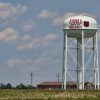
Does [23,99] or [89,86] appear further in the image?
[89,86]

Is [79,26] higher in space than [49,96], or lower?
higher

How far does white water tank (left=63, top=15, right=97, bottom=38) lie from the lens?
372ft

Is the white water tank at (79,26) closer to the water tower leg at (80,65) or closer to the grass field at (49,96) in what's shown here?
the water tower leg at (80,65)

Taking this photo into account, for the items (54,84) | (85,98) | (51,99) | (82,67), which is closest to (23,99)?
(51,99)

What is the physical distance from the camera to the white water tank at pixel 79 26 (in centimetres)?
11325

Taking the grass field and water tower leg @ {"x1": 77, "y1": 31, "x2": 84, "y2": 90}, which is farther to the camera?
water tower leg @ {"x1": 77, "y1": 31, "x2": 84, "y2": 90}

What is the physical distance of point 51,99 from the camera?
222 feet

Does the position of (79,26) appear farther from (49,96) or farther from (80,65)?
(49,96)

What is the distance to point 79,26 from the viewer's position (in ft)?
371

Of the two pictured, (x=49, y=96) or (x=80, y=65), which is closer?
(x=49, y=96)

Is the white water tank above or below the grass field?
above

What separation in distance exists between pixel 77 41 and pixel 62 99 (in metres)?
50.1

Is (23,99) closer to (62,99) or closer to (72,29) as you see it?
(62,99)

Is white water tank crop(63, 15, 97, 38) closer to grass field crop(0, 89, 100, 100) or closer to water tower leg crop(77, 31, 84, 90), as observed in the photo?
water tower leg crop(77, 31, 84, 90)
